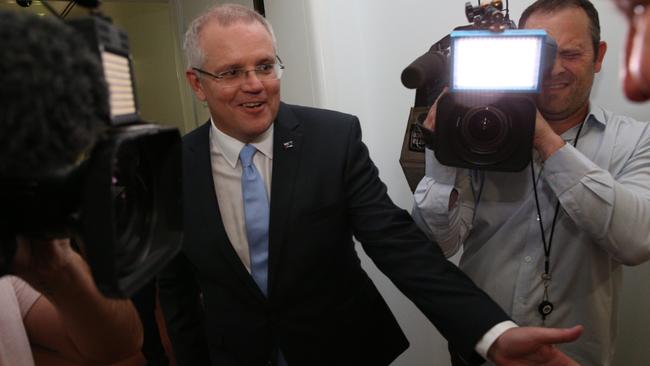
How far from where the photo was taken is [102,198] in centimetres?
44

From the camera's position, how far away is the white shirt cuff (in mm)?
954

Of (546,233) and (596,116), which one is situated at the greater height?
(596,116)

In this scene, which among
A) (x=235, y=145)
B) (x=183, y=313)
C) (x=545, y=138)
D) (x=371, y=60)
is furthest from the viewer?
(x=371, y=60)

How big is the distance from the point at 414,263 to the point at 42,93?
0.89m

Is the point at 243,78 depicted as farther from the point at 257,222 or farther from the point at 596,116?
the point at 596,116

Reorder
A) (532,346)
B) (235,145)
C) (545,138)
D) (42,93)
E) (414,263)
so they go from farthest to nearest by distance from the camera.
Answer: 1. (235,145)
2. (414,263)
3. (545,138)
4. (532,346)
5. (42,93)

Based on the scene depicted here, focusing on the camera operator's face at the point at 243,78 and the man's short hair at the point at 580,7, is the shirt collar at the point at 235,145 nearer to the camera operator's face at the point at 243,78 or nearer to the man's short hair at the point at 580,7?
the camera operator's face at the point at 243,78

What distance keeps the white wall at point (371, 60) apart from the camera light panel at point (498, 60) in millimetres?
908

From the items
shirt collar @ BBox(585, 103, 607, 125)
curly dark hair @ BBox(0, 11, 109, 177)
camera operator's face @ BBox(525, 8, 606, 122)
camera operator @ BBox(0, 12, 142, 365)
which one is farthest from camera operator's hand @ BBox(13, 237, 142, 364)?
shirt collar @ BBox(585, 103, 607, 125)

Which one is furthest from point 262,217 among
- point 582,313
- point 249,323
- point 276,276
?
point 582,313

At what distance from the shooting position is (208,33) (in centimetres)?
121

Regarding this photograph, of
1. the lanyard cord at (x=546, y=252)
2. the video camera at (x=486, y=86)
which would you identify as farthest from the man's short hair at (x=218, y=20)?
the lanyard cord at (x=546, y=252)

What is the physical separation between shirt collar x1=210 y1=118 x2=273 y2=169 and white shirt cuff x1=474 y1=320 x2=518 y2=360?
66 centimetres

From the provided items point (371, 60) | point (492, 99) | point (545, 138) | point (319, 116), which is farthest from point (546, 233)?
point (371, 60)
